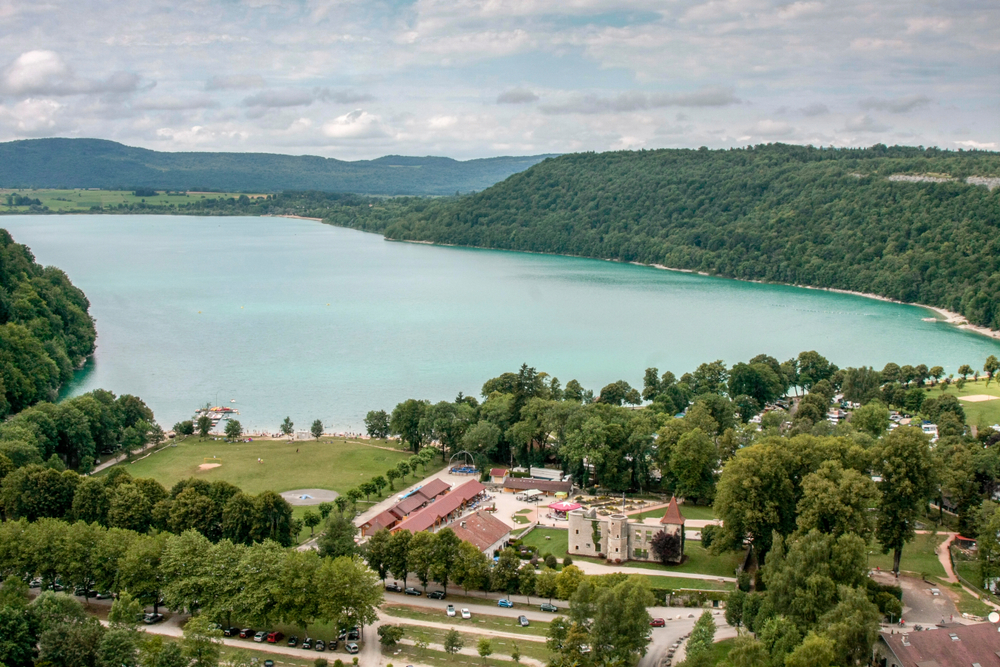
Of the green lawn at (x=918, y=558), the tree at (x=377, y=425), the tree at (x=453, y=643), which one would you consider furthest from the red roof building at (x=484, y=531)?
the tree at (x=377, y=425)

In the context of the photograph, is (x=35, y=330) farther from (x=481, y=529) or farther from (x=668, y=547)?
(x=668, y=547)

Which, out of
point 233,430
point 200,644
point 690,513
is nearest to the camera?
point 200,644

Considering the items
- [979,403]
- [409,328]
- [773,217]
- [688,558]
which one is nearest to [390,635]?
[688,558]

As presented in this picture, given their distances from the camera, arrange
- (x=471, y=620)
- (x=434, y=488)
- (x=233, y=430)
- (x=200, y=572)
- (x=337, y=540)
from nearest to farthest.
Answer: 1. (x=200, y=572)
2. (x=471, y=620)
3. (x=337, y=540)
4. (x=434, y=488)
5. (x=233, y=430)

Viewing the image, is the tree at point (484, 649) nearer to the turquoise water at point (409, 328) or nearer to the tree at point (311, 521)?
the tree at point (311, 521)

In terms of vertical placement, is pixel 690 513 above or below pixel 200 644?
below

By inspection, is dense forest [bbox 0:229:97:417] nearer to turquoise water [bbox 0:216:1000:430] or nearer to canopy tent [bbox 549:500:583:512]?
turquoise water [bbox 0:216:1000:430]

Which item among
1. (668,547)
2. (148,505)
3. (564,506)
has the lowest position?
(564,506)
